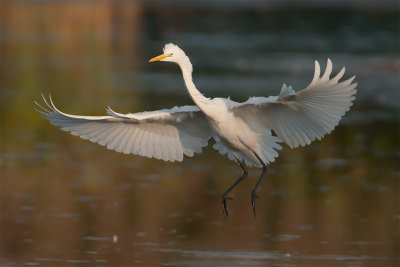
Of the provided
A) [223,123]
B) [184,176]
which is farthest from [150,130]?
[184,176]

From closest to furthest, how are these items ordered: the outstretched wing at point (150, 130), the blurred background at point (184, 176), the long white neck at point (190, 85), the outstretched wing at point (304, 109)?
the outstretched wing at point (304, 109)
the long white neck at point (190, 85)
the outstretched wing at point (150, 130)
the blurred background at point (184, 176)

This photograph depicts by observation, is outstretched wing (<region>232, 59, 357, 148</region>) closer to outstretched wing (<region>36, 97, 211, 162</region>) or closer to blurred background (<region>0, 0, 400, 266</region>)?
outstretched wing (<region>36, 97, 211, 162</region>)

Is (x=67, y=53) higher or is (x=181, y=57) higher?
(x=67, y=53)

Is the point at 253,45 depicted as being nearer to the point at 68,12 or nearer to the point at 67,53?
the point at 67,53

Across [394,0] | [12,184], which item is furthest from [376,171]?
[394,0]

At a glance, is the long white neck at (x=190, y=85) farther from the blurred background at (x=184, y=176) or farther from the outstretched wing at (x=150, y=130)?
the blurred background at (x=184, y=176)

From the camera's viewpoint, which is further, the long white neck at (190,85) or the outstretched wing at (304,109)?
the long white neck at (190,85)

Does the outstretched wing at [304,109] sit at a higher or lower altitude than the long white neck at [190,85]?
lower

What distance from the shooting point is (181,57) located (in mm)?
8031

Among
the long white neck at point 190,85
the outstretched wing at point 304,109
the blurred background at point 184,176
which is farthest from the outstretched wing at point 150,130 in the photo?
the blurred background at point 184,176

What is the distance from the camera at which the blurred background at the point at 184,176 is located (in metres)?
9.91

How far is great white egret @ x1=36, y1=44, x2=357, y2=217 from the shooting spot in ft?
25.7

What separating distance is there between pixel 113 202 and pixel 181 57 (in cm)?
443

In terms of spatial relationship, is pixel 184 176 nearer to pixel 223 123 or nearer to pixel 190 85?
Result: pixel 223 123
